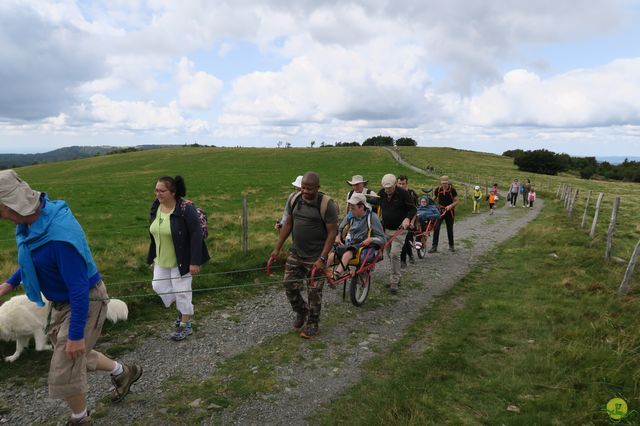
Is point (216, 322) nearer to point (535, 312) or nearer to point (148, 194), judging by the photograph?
point (535, 312)

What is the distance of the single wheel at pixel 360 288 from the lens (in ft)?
22.7

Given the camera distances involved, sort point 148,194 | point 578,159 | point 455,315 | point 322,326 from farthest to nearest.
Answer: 1. point 578,159
2. point 148,194
3. point 455,315
4. point 322,326

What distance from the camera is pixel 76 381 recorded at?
11.0ft

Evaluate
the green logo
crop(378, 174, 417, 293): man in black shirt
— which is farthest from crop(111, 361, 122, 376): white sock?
crop(378, 174, 417, 293): man in black shirt

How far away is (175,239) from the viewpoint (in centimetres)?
518

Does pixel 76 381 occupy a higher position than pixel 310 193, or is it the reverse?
pixel 310 193

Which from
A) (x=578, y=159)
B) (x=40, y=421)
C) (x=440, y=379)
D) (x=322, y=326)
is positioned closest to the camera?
(x=40, y=421)

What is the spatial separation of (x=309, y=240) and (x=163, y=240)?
2.00 meters

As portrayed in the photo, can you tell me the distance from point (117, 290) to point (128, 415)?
3.65m

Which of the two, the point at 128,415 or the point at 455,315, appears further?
the point at 455,315

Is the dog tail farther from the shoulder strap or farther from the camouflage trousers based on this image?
the shoulder strap

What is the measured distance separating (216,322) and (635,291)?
7581mm

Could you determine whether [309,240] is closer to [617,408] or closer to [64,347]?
[64,347]

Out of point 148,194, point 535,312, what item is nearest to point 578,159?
point 148,194
